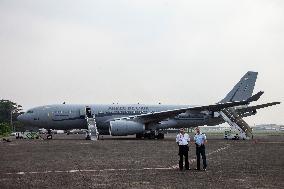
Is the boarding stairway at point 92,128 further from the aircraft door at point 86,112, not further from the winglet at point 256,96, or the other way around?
the winglet at point 256,96

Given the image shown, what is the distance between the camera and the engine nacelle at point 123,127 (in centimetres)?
4097

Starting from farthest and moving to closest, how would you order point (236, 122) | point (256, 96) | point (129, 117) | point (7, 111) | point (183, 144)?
point (7, 111), point (236, 122), point (129, 117), point (256, 96), point (183, 144)

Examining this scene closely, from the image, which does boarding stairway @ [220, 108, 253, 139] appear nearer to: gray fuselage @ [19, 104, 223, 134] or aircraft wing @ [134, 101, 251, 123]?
gray fuselage @ [19, 104, 223, 134]

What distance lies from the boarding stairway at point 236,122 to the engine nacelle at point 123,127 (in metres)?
10.2

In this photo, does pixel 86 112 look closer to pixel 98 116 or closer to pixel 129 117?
pixel 98 116

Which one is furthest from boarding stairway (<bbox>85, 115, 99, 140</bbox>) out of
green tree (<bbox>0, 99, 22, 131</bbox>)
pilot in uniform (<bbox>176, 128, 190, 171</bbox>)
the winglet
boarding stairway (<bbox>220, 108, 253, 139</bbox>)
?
green tree (<bbox>0, 99, 22, 131</bbox>)

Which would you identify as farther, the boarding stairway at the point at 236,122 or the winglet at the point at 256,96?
the boarding stairway at the point at 236,122

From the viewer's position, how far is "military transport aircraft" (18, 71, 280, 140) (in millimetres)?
41719

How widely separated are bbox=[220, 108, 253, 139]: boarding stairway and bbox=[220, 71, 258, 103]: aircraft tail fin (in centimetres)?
362

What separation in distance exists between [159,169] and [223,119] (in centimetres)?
3252

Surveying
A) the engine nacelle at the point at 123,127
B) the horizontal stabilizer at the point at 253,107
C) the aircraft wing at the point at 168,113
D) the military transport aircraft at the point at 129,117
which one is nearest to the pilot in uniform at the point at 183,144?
the aircraft wing at the point at 168,113

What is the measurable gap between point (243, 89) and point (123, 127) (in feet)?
54.1

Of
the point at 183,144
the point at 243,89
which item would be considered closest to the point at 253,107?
the point at 243,89

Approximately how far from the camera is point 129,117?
142 ft
